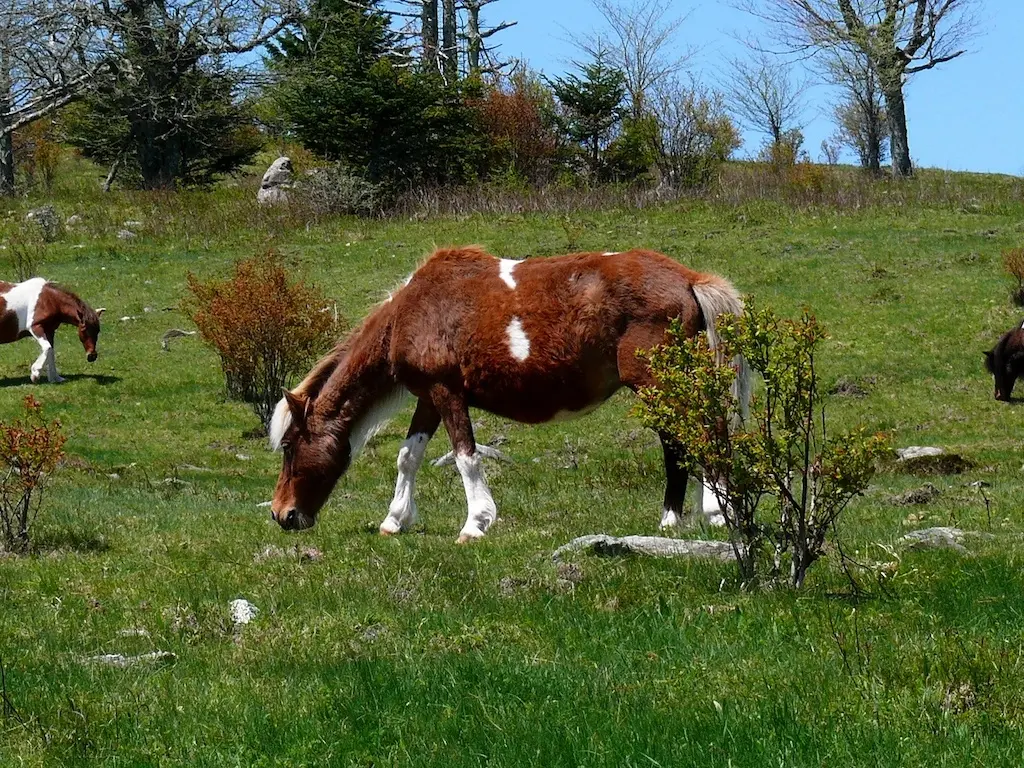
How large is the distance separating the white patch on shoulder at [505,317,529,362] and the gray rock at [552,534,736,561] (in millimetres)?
2659

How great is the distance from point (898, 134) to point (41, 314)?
36366mm

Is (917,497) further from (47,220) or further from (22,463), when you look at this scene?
(47,220)

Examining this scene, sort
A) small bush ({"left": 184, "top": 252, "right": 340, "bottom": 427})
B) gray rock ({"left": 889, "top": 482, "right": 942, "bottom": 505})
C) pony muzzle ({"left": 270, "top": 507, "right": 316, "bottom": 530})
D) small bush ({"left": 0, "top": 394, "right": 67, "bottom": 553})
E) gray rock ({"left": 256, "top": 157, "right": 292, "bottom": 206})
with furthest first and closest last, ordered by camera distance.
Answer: gray rock ({"left": 256, "top": 157, "right": 292, "bottom": 206})
small bush ({"left": 184, "top": 252, "right": 340, "bottom": 427})
gray rock ({"left": 889, "top": 482, "right": 942, "bottom": 505})
pony muzzle ({"left": 270, "top": 507, "right": 316, "bottom": 530})
small bush ({"left": 0, "top": 394, "right": 67, "bottom": 553})

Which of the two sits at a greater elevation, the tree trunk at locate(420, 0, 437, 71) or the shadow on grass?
the tree trunk at locate(420, 0, 437, 71)

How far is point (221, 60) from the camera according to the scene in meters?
48.0

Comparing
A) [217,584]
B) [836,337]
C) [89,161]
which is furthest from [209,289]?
[89,161]

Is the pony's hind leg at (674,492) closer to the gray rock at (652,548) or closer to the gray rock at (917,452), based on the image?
the gray rock at (652,548)

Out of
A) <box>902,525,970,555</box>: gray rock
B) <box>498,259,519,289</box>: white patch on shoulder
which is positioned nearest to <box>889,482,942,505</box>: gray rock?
<box>902,525,970,555</box>: gray rock

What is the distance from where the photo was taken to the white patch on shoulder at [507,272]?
36.3ft

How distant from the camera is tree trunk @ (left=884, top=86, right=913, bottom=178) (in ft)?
164

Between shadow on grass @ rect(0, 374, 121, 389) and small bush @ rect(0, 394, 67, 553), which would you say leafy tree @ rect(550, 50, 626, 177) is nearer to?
shadow on grass @ rect(0, 374, 121, 389)

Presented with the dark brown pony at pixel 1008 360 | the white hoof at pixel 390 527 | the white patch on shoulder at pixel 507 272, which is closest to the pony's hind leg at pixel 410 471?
the white hoof at pixel 390 527

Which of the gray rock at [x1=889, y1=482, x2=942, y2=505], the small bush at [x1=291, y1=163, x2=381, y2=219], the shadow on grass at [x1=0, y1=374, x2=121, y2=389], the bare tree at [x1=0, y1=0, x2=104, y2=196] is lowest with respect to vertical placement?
the shadow on grass at [x1=0, y1=374, x2=121, y2=389]

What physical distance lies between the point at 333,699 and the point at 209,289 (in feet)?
56.4
